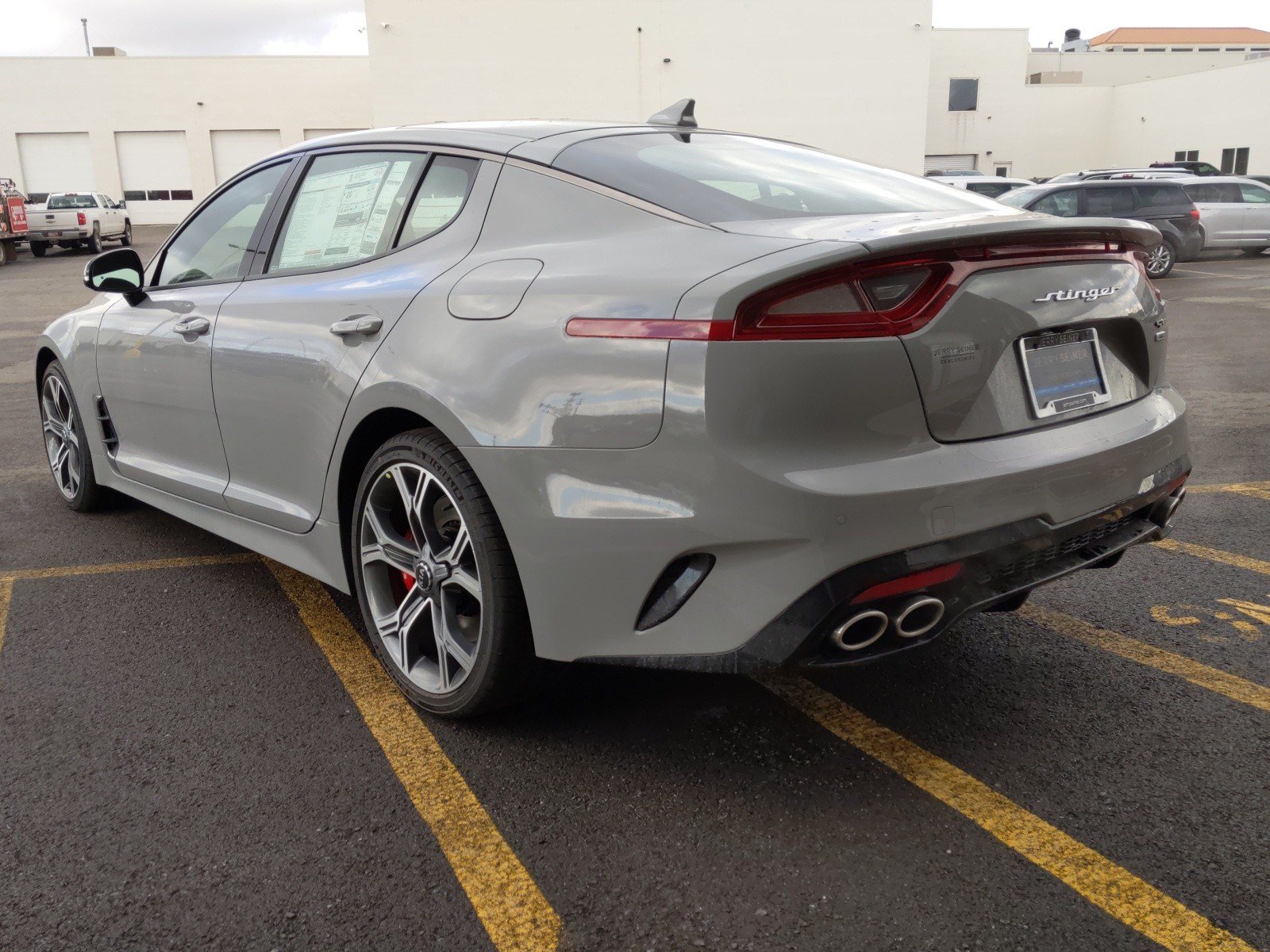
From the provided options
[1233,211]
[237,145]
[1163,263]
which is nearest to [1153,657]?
[1163,263]

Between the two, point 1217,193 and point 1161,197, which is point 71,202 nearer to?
point 1161,197

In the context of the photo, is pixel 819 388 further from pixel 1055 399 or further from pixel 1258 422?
pixel 1258 422

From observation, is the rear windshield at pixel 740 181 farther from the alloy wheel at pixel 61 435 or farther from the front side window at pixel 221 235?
the alloy wheel at pixel 61 435

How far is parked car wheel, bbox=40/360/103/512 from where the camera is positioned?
4.94 meters

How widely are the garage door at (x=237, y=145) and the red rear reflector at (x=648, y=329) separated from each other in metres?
47.6

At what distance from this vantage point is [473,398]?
260 cm

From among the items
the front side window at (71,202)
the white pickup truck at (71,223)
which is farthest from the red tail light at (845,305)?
the front side window at (71,202)

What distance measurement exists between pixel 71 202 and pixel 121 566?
31698 millimetres

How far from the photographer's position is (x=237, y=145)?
46.0 meters

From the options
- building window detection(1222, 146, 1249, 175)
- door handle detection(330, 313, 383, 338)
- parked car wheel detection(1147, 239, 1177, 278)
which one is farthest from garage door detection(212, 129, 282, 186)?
door handle detection(330, 313, 383, 338)

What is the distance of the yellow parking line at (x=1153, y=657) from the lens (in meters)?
3.00

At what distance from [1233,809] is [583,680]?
1687 millimetres

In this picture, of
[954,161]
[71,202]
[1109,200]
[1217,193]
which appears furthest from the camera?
[954,161]

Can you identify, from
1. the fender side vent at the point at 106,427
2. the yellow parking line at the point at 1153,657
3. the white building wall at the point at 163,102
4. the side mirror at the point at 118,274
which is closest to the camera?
the yellow parking line at the point at 1153,657
